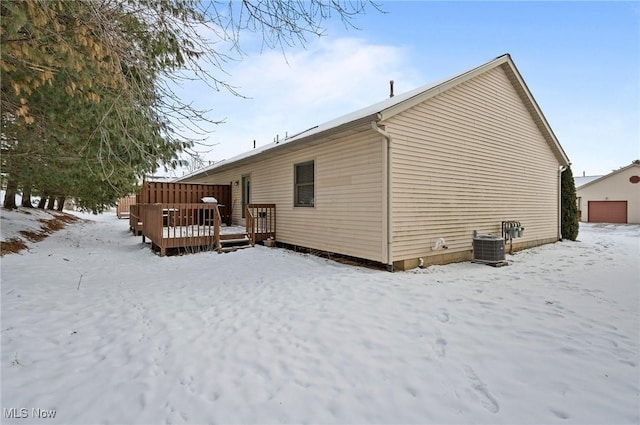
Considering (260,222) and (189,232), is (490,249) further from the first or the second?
(189,232)

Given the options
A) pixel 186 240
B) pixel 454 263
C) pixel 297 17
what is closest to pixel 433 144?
pixel 454 263

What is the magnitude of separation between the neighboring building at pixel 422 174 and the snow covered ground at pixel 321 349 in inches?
59.6

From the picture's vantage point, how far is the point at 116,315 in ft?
13.4

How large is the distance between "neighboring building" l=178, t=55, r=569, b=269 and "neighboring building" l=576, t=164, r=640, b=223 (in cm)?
1686

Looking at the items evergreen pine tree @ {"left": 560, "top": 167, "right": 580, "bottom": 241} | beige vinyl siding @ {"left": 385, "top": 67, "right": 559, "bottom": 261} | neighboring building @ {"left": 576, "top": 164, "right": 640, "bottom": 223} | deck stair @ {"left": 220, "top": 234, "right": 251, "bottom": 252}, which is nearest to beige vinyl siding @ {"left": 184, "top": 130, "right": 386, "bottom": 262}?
beige vinyl siding @ {"left": 385, "top": 67, "right": 559, "bottom": 261}

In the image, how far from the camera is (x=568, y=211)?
11859 millimetres

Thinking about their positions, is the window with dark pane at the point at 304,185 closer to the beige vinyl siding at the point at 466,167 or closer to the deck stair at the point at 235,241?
the deck stair at the point at 235,241

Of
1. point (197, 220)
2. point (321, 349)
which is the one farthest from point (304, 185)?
point (321, 349)

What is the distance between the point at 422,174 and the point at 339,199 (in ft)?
6.52

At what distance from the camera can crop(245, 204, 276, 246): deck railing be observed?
9367mm

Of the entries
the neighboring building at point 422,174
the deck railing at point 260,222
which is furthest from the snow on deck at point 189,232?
the neighboring building at point 422,174

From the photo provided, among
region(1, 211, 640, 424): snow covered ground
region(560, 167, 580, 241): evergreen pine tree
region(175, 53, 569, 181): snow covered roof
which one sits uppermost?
region(175, 53, 569, 181): snow covered roof

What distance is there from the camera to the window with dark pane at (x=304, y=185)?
27.8ft

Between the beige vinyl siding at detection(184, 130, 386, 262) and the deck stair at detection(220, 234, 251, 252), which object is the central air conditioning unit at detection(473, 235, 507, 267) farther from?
the deck stair at detection(220, 234, 251, 252)
